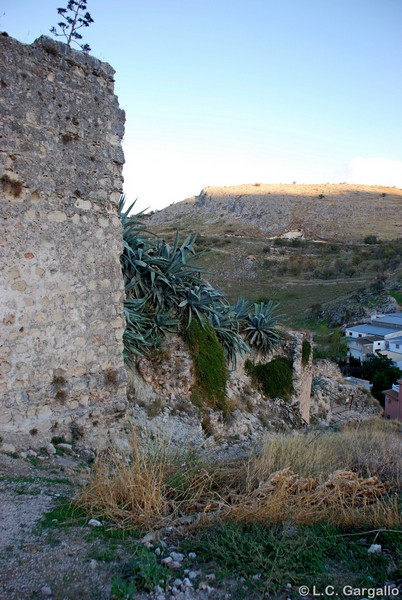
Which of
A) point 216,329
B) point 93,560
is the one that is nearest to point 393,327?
point 216,329

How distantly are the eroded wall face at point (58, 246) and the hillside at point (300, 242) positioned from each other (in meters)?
26.4

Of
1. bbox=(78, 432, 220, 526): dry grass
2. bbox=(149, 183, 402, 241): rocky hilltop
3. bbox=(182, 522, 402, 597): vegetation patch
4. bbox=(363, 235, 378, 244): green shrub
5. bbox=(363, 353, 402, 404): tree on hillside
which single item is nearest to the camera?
bbox=(182, 522, 402, 597): vegetation patch

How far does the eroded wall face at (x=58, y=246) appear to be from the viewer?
478cm

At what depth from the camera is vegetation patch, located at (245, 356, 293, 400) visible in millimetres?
10438

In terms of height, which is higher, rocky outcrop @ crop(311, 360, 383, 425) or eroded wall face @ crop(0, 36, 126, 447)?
eroded wall face @ crop(0, 36, 126, 447)

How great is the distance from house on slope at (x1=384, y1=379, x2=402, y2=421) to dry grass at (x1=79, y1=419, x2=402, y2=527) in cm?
2019

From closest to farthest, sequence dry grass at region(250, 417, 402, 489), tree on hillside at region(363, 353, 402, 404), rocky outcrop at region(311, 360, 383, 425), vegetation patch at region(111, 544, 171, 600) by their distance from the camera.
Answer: vegetation patch at region(111, 544, 171, 600), dry grass at region(250, 417, 402, 489), rocky outcrop at region(311, 360, 383, 425), tree on hillside at region(363, 353, 402, 404)

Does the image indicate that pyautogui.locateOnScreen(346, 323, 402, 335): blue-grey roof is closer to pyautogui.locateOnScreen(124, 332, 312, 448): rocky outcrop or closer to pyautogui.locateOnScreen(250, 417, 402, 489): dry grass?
pyautogui.locateOnScreen(124, 332, 312, 448): rocky outcrop

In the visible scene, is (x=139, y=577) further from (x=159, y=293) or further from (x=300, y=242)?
(x=300, y=242)

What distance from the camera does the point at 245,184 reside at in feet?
284

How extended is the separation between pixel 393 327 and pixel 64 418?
33642 mm

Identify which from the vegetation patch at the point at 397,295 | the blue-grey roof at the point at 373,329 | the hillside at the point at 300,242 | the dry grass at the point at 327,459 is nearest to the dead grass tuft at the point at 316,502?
the dry grass at the point at 327,459

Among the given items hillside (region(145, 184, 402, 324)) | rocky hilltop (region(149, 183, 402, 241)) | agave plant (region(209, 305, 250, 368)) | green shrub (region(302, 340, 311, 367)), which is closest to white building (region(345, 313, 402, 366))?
hillside (region(145, 184, 402, 324))

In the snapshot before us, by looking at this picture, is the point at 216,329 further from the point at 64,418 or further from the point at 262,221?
the point at 262,221
